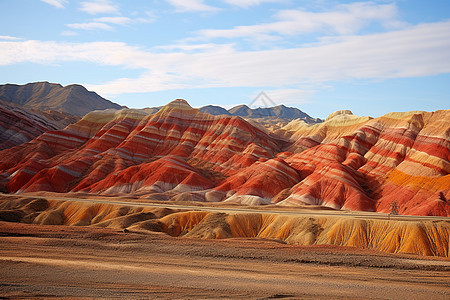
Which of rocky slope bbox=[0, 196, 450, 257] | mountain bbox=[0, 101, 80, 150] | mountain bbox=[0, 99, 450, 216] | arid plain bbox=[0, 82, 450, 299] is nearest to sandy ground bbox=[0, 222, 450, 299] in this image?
arid plain bbox=[0, 82, 450, 299]

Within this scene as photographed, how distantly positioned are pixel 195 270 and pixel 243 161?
3737 inches

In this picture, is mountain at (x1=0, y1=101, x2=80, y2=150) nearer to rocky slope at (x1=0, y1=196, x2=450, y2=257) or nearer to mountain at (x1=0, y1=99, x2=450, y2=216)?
mountain at (x1=0, y1=99, x2=450, y2=216)

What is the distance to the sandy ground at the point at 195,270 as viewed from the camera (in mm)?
30781

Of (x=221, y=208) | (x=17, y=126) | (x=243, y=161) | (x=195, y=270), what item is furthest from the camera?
(x=17, y=126)

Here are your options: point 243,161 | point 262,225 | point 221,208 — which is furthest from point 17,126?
point 262,225

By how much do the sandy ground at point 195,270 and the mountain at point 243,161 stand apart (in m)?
42.1

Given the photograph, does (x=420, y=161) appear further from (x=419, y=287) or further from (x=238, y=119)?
(x=419, y=287)

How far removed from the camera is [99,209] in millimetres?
80250

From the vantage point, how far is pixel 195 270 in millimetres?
37406

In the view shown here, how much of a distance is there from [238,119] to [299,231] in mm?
96627

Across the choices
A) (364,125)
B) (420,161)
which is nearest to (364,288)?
(420,161)

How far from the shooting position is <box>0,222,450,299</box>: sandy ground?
3078cm

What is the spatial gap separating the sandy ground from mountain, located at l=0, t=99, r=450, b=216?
42138 millimetres

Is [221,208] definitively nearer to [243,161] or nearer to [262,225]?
[262,225]
